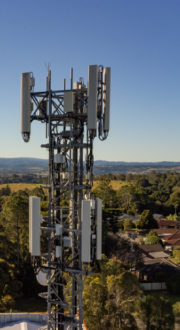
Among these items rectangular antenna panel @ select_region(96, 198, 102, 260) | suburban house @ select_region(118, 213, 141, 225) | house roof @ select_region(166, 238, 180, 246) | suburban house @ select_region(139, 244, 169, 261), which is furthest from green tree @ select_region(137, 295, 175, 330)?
suburban house @ select_region(118, 213, 141, 225)

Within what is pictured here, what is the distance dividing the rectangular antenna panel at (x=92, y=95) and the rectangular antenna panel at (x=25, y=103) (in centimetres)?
152

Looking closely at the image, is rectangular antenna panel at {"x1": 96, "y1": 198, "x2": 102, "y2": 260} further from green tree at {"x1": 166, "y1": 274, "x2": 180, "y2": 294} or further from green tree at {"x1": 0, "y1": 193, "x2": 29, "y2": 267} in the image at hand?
green tree at {"x1": 166, "y1": 274, "x2": 180, "y2": 294}

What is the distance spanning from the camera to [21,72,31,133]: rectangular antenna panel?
7566mm

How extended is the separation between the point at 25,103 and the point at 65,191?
237cm

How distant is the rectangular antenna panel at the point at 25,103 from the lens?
7.57 m

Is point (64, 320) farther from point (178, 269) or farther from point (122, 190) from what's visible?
point (122, 190)

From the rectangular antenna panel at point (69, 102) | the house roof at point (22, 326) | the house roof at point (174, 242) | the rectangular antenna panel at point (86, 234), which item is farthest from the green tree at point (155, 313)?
the house roof at point (174, 242)

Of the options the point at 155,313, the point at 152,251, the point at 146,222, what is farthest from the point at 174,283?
the point at 146,222

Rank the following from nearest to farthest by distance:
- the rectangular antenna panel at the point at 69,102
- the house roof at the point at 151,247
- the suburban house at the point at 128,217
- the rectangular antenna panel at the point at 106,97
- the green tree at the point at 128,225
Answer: the rectangular antenna panel at the point at 69,102
the rectangular antenna panel at the point at 106,97
the house roof at the point at 151,247
the green tree at the point at 128,225
the suburban house at the point at 128,217

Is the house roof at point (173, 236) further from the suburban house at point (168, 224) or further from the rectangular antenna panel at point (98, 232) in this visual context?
the rectangular antenna panel at point (98, 232)

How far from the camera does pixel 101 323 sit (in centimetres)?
1764

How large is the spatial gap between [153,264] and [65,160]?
27824 mm

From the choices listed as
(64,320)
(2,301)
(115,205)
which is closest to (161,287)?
(2,301)

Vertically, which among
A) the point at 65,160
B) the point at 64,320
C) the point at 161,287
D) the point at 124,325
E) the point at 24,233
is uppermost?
the point at 65,160
